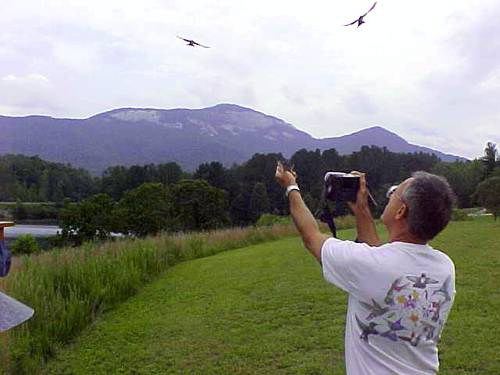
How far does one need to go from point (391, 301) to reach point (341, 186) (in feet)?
1.97

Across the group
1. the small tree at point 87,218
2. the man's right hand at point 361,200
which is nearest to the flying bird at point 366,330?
the man's right hand at point 361,200

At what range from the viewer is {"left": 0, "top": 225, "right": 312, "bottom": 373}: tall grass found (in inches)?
239

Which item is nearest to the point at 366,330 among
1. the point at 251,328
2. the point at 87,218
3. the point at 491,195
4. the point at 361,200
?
the point at 361,200

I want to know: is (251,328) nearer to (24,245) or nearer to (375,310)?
(375,310)

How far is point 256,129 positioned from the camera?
19400cm

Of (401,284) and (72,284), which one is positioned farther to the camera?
(72,284)

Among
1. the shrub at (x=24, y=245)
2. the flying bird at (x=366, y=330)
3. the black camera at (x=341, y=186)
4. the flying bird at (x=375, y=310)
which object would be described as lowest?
the shrub at (x=24, y=245)

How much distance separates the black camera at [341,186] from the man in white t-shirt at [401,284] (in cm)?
34

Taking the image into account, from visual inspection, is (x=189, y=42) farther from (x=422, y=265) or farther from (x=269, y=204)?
(x=269, y=204)

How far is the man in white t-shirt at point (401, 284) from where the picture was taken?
218 cm

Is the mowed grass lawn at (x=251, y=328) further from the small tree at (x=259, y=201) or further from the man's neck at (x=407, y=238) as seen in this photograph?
the small tree at (x=259, y=201)

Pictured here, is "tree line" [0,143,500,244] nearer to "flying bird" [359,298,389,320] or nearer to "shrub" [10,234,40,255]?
"shrub" [10,234,40,255]

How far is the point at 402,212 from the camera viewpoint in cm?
225

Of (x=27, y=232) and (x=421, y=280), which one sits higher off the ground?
(x=421, y=280)
